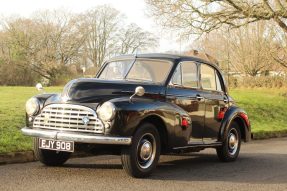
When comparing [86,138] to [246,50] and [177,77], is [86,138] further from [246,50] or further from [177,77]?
[246,50]

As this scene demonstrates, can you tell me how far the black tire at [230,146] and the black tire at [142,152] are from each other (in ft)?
7.72

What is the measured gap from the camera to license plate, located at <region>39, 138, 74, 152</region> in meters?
6.80

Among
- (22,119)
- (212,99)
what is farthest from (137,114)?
(22,119)

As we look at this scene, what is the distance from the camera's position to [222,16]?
23891 millimetres

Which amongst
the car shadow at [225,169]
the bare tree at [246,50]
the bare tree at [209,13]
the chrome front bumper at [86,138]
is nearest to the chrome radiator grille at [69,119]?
the chrome front bumper at [86,138]

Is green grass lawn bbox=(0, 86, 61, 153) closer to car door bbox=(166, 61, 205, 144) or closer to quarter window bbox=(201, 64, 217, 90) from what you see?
car door bbox=(166, 61, 205, 144)

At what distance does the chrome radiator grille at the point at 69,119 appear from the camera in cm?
683

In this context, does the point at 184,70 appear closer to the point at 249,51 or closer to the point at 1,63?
the point at 1,63

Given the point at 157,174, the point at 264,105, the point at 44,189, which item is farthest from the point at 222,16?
the point at 44,189

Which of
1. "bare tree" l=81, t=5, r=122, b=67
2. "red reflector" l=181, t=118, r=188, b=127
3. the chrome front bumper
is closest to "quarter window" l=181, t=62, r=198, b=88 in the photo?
"red reflector" l=181, t=118, r=188, b=127

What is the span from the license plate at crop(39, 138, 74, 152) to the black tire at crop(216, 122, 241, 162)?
11.5 feet

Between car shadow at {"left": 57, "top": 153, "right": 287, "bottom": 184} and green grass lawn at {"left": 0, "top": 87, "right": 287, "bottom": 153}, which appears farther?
green grass lawn at {"left": 0, "top": 87, "right": 287, "bottom": 153}

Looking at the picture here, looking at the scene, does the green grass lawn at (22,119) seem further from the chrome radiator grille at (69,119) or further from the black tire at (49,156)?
the chrome radiator grille at (69,119)

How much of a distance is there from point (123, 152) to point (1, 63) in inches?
1581
